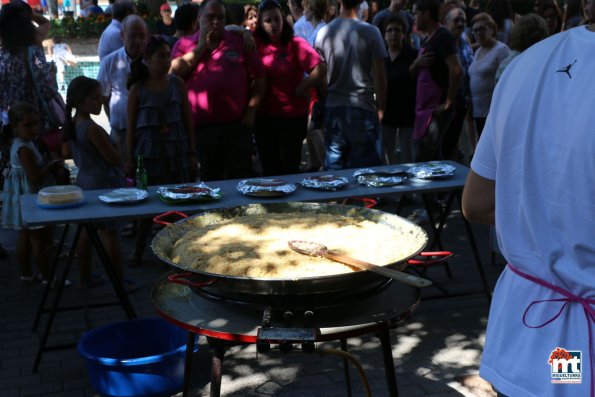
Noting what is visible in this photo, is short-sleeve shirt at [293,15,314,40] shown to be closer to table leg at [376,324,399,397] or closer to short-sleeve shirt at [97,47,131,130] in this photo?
short-sleeve shirt at [97,47,131,130]

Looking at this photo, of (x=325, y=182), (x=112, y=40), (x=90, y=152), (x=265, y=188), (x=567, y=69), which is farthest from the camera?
(x=112, y=40)

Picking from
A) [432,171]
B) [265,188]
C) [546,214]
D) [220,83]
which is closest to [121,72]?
[220,83]

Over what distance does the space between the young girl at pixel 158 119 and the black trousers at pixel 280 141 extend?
37.6 inches

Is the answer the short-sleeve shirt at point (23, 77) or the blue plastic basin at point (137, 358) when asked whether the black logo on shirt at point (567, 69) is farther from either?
the short-sleeve shirt at point (23, 77)

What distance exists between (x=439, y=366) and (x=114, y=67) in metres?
4.29

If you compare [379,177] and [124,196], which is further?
[379,177]

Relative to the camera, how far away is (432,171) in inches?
204

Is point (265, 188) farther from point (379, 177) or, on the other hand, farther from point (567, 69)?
point (567, 69)

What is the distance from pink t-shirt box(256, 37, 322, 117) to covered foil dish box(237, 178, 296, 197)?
75.6 inches

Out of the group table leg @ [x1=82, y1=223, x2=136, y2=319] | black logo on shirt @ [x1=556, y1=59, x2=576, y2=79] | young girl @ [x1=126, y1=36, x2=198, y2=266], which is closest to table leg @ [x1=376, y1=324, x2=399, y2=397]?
black logo on shirt @ [x1=556, y1=59, x2=576, y2=79]

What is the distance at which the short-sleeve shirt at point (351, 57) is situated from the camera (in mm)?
6723

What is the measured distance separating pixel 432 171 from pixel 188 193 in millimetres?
1668

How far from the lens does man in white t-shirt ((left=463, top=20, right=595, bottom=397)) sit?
70.7 inches

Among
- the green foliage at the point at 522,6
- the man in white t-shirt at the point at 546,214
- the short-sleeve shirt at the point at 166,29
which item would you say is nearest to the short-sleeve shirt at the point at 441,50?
the short-sleeve shirt at the point at 166,29
